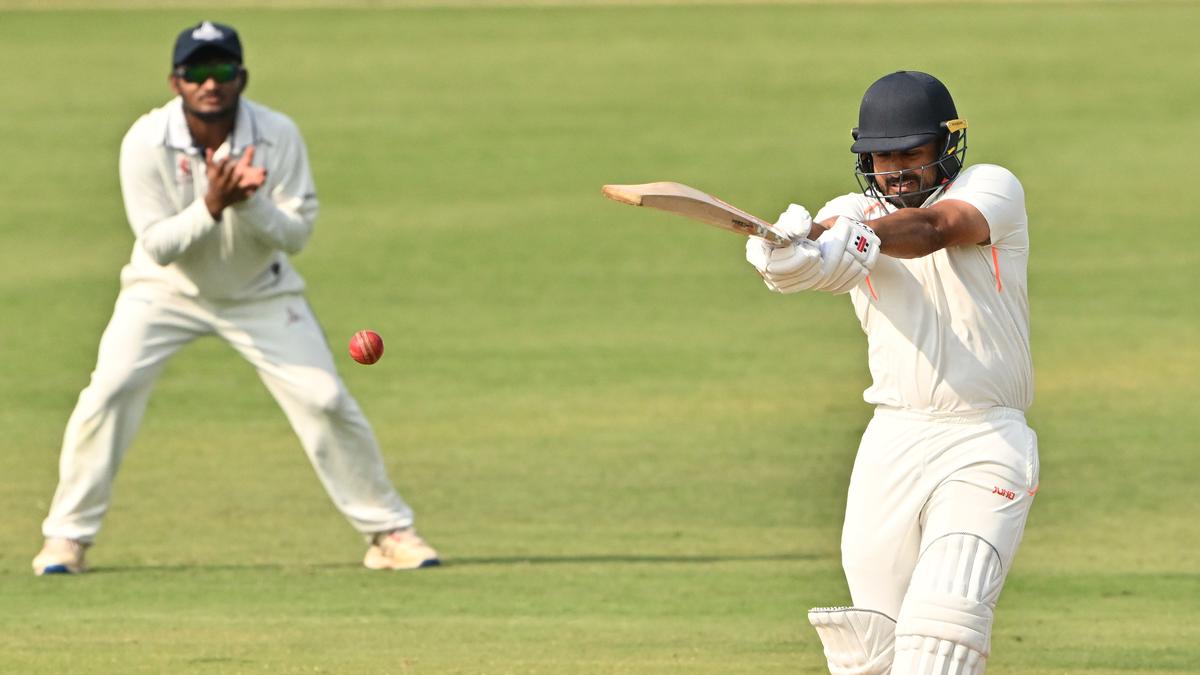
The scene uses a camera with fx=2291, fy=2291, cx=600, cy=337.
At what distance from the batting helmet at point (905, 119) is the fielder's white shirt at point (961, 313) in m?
0.12

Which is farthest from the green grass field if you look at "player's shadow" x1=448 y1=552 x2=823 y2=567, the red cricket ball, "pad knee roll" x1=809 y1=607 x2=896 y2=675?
"pad knee roll" x1=809 y1=607 x2=896 y2=675

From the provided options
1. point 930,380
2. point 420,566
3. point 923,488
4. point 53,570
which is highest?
point 930,380

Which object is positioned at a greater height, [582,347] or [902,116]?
[902,116]

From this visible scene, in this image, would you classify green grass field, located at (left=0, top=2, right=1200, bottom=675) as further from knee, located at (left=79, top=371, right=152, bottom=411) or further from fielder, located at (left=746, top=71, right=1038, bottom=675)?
fielder, located at (left=746, top=71, right=1038, bottom=675)

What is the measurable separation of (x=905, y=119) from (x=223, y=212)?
Answer: 3992 mm

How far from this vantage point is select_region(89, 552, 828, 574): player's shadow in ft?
32.1

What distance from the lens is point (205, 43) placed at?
9.27 metres

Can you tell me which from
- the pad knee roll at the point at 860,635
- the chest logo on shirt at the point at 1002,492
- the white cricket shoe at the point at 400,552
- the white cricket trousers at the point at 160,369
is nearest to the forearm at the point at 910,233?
the chest logo on shirt at the point at 1002,492

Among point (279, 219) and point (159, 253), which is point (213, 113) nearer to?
point (279, 219)

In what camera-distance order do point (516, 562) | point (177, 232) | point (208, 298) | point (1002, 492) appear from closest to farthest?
point (1002, 492) < point (177, 232) < point (208, 298) < point (516, 562)

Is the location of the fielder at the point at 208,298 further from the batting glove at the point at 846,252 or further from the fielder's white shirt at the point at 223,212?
the batting glove at the point at 846,252

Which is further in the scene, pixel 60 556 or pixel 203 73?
pixel 60 556

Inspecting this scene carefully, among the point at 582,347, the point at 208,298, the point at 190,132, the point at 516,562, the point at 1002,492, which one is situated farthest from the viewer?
the point at 582,347

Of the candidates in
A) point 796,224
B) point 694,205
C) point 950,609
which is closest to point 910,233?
point 796,224
